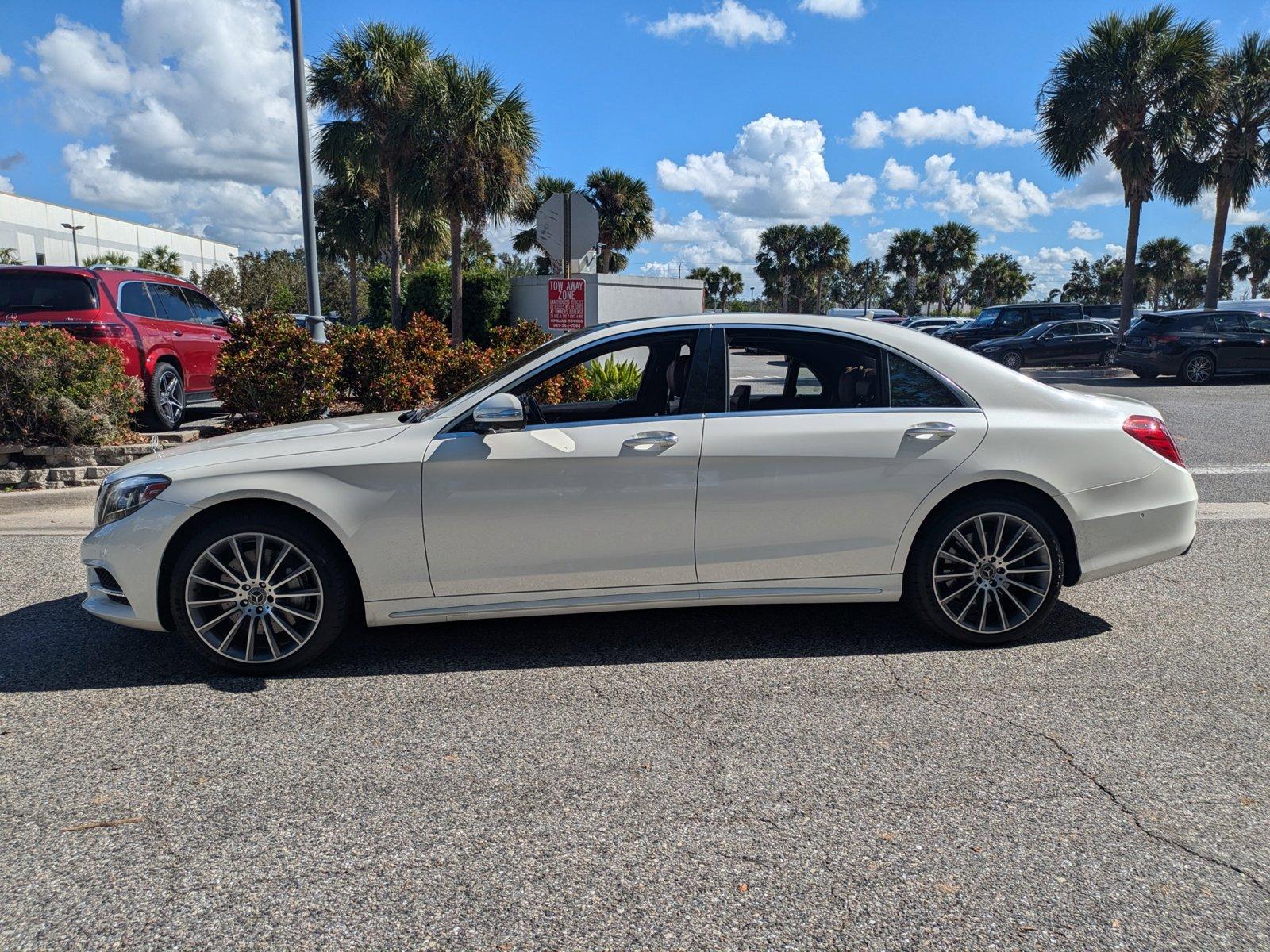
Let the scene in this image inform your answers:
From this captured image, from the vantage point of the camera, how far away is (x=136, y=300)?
9.91 metres

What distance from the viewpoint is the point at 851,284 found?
115 m

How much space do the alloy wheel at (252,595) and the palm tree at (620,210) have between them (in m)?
41.7

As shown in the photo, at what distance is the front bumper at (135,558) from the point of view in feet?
12.9

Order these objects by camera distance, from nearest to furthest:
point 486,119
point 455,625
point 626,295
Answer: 1. point 455,625
2. point 626,295
3. point 486,119

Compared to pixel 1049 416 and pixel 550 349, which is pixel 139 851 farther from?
pixel 1049 416

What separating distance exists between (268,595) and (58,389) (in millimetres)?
6006

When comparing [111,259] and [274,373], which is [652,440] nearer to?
[274,373]

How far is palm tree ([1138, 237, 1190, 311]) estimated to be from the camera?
67688mm

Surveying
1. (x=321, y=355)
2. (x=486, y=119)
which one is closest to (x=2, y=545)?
(x=321, y=355)

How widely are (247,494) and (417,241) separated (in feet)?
98.6

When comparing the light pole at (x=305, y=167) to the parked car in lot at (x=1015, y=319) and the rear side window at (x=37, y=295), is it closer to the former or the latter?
the rear side window at (x=37, y=295)

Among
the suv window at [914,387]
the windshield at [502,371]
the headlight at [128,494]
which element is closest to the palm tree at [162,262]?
the headlight at [128,494]

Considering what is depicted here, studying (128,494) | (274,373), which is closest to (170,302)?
(274,373)

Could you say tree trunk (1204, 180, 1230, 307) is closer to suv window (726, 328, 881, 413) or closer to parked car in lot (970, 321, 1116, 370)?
parked car in lot (970, 321, 1116, 370)
